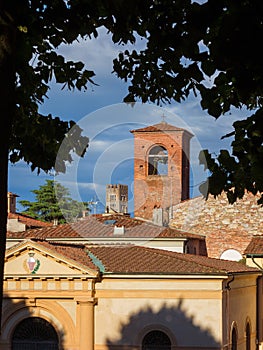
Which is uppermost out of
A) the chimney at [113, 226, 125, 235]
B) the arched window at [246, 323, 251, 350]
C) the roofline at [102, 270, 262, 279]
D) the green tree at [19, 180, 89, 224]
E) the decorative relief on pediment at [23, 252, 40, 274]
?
the green tree at [19, 180, 89, 224]

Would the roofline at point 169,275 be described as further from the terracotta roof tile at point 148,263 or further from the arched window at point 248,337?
the arched window at point 248,337

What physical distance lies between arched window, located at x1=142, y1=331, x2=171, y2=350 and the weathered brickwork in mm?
14756

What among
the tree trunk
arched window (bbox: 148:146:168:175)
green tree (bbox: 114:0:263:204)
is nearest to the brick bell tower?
arched window (bbox: 148:146:168:175)

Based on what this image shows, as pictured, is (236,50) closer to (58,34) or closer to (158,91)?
(58,34)

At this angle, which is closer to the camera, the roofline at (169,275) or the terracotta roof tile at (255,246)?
the roofline at (169,275)

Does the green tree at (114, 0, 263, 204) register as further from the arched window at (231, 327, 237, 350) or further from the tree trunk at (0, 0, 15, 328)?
the arched window at (231, 327, 237, 350)

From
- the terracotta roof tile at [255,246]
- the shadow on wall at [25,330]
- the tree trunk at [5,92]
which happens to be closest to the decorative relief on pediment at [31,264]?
the shadow on wall at [25,330]

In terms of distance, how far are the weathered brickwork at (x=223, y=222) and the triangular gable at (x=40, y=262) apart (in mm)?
14845

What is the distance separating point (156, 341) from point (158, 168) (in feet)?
70.1

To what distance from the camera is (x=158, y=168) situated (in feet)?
147

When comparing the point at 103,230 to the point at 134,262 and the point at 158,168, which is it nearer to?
the point at 134,262

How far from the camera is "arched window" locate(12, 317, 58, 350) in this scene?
24.1 m

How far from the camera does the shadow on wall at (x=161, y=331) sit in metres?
23.6

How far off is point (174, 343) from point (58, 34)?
1816 cm
